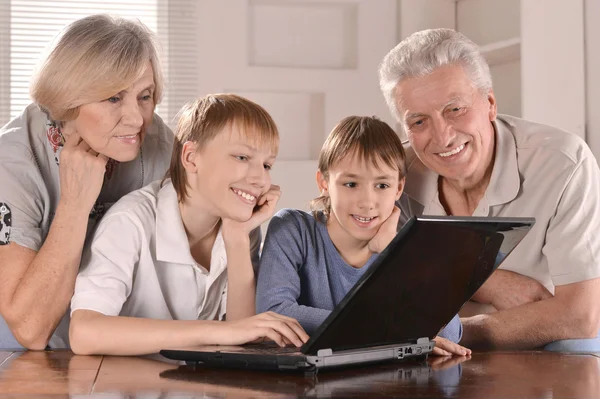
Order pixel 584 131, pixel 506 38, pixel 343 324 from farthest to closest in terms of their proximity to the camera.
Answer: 1. pixel 506 38
2. pixel 584 131
3. pixel 343 324

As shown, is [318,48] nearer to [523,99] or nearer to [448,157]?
[523,99]

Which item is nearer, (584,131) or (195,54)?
(584,131)

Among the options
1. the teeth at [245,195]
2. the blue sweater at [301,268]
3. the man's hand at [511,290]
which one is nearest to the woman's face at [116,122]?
the teeth at [245,195]

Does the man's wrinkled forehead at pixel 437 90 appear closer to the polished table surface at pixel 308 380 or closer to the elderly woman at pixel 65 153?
the elderly woman at pixel 65 153

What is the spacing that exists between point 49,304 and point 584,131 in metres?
2.00

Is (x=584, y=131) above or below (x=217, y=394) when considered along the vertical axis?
above

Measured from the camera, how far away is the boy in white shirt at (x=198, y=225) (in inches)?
65.5

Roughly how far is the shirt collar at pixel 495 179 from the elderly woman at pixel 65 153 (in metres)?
0.69

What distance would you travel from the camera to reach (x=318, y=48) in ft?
12.1

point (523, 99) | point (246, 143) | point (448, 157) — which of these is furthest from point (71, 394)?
point (523, 99)

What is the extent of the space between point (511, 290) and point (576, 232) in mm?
201

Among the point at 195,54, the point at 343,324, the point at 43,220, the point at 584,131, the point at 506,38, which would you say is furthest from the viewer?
the point at 195,54

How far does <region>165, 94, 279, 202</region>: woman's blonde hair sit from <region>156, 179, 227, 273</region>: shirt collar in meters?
0.04

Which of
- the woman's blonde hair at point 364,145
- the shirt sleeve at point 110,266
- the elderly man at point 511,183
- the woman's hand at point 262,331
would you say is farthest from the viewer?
the elderly man at point 511,183
